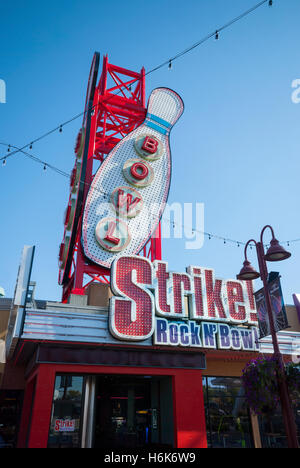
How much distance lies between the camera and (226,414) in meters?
15.0

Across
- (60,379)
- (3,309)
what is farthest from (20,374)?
(60,379)

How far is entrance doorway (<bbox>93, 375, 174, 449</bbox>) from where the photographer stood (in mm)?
15262

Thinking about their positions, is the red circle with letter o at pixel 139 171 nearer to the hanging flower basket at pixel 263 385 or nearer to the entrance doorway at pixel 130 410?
the entrance doorway at pixel 130 410

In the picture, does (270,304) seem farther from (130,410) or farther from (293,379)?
(130,410)

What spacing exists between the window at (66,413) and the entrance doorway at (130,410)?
2.58 metres

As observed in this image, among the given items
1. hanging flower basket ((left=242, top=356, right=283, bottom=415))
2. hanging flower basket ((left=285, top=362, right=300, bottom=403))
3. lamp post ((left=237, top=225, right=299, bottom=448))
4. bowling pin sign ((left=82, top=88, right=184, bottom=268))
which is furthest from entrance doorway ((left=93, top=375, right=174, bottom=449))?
lamp post ((left=237, top=225, right=299, bottom=448))

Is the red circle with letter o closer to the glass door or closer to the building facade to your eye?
the building facade

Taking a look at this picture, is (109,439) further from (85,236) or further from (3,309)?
(85,236)

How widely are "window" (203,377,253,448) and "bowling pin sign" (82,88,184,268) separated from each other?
24.9ft

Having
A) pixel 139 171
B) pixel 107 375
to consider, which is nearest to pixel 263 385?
pixel 107 375

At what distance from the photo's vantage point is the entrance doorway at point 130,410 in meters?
15.3

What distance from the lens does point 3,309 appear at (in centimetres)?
1672

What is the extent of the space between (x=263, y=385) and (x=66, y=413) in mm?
7177

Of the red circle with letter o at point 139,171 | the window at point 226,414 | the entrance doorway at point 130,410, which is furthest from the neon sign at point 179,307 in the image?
the red circle with letter o at point 139,171
